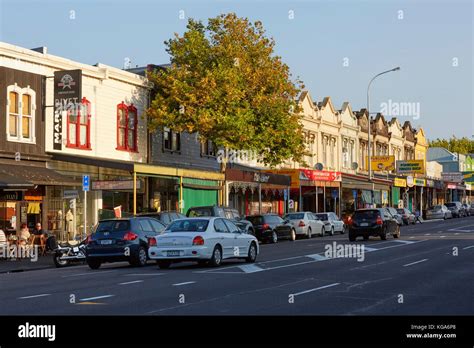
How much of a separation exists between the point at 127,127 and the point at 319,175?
16.8 metres

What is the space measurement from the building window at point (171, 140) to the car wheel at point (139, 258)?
17.3 m

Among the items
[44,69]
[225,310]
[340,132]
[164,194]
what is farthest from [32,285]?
[340,132]

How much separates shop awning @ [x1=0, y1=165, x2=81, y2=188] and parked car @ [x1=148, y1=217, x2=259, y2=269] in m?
7.94

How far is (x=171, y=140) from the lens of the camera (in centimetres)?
4116

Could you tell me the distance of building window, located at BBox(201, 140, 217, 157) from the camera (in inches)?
1743

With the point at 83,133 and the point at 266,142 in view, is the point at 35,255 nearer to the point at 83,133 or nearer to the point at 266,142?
the point at 83,133

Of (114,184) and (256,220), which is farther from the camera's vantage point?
(256,220)

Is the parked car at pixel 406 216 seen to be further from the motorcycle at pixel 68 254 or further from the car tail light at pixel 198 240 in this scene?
the car tail light at pixel 198 240

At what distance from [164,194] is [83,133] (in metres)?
7.95

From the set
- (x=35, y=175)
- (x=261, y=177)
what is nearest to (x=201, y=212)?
(x=35, y=175)

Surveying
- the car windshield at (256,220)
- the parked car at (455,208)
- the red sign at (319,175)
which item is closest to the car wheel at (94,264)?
the car windshield at (256,220)

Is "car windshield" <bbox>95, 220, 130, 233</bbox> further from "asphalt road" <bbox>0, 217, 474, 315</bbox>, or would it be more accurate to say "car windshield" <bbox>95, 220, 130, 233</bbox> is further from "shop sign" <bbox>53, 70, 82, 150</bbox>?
"shop sign" <bbox>53, 70, 82, 150</bbox>

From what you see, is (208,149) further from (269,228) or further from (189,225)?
(189,225)

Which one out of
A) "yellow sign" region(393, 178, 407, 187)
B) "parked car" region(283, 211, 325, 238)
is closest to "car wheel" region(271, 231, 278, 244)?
"parked car" region(283, 211, 325, 238)
